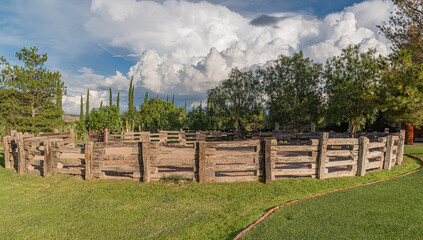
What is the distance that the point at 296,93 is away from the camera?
2539cm

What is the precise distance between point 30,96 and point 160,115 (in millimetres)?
28984

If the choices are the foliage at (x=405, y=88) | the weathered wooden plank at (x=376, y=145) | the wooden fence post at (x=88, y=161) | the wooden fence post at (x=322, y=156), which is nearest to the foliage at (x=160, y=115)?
the foliage at (x=405, y=88)

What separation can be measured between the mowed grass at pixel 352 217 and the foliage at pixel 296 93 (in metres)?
17.8

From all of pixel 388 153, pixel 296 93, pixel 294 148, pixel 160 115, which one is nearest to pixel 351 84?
pixel 296 93

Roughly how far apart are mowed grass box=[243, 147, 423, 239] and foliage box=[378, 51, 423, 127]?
689 centimetres

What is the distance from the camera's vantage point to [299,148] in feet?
27.9

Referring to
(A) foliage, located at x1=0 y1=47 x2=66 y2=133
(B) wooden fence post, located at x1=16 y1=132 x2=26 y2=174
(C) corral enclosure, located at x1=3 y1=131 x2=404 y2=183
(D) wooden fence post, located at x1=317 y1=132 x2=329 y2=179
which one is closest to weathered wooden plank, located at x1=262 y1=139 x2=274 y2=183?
(C) corral enclosure, located at x1=3 y1=131 x2=404 y2=183

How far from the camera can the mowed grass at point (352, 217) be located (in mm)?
Answer: 4660

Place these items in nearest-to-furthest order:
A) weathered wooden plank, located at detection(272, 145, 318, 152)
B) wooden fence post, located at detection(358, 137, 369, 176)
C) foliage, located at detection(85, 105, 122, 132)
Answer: weathered wooden plank, located at detection(272, 145, 318, 152) < wooden fence post, located at detection(358, 137, 369, 176) < foliage, located at detection(85, 105, 122, 132)

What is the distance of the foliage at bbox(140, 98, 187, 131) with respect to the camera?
120 ft

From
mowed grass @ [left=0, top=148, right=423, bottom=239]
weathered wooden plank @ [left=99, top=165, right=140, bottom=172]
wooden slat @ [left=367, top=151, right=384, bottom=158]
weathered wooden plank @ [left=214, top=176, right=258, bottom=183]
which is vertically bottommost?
mowed grass @ [left=0, top=148, right=423, bottom=239]

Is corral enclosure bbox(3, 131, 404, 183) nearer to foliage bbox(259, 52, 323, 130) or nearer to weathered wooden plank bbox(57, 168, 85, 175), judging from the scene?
weathered wooden plank bbox(57, 168, 85, 175)

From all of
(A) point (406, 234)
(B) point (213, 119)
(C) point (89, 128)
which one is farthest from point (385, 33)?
(C) point (89, 128)

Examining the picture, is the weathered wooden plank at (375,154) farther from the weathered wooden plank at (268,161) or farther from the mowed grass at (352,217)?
the weathered wooden plank at (268,161)
